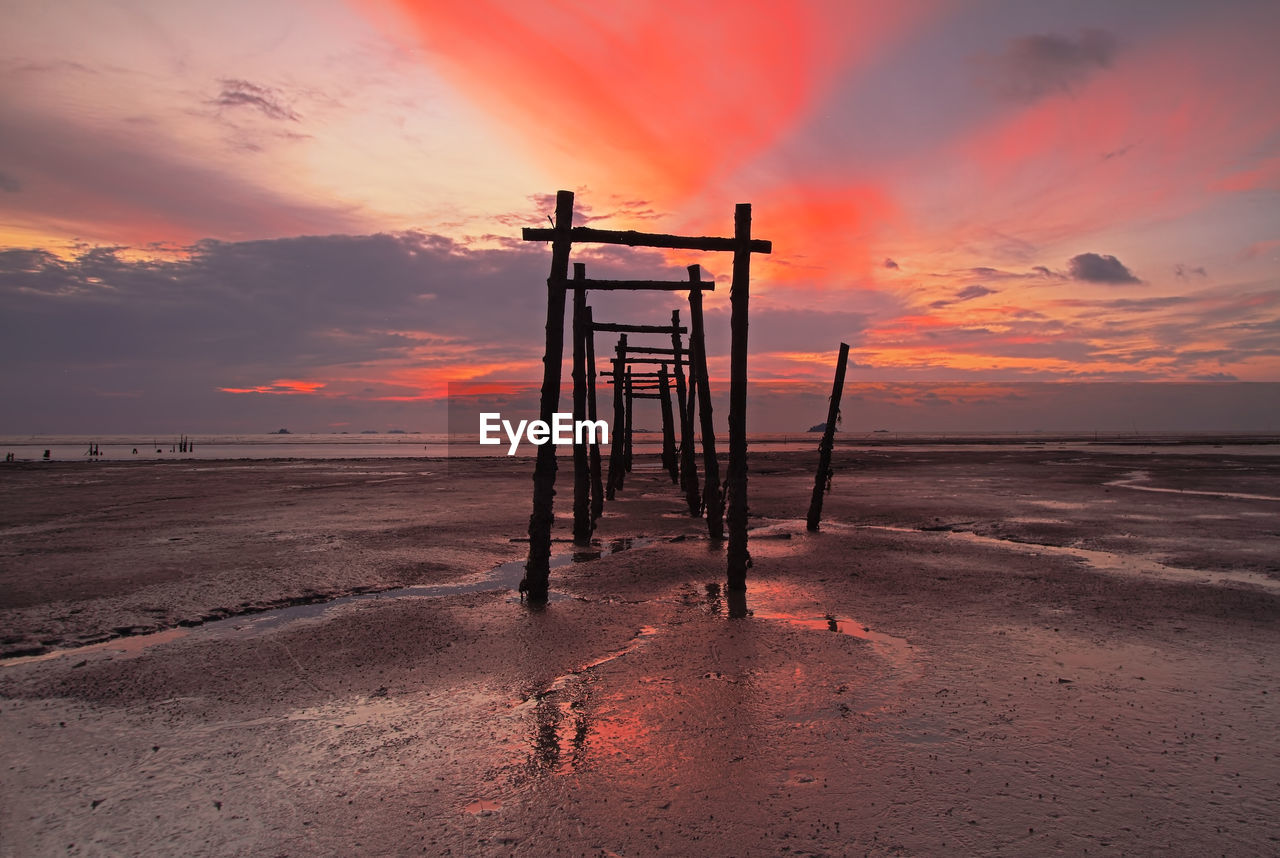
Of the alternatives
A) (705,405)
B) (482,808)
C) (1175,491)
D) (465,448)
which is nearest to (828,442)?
(705,405)

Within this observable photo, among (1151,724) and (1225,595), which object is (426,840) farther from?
(1225,595)

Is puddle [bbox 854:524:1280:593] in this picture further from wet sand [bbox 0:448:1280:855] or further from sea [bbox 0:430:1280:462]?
sea [bbox 0:430:1280:462]

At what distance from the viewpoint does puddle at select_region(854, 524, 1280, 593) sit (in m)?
8.52

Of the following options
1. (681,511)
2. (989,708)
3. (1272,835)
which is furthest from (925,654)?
(681,511)

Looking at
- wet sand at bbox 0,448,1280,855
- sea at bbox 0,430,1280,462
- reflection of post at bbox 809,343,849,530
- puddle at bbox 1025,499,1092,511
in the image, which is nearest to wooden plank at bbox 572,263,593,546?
wet sand at bbox 0,448,1280,855

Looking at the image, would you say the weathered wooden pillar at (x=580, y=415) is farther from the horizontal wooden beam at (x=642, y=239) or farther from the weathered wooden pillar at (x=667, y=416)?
the weathered wooden pillar at (x=667, y=416)

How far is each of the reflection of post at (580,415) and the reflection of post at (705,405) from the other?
1.99 metres

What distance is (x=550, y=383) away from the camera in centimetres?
835

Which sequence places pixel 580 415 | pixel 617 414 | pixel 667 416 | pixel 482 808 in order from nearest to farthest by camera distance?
pixel 482 808 → pixel 580 415 → pixel 617 414 → pixel 667 416

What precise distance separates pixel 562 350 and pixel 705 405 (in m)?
4.82

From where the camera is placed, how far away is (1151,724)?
176 inches

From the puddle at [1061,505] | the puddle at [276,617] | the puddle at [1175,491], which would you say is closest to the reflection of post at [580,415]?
the puddle at [276,617]

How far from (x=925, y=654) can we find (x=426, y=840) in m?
4.31

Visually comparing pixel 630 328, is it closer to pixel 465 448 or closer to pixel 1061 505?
pixel 1061 505
